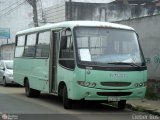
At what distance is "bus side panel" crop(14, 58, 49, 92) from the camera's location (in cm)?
1531

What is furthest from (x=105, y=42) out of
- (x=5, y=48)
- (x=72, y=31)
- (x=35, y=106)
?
(x=5, y=48)

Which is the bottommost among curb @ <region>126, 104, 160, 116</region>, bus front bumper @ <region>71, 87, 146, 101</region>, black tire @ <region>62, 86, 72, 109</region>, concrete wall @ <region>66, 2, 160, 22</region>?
curb @ <region>126, 104, 160, 116</region>

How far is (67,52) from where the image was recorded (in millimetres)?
13516

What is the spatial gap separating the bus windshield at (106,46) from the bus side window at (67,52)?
1.11 ft

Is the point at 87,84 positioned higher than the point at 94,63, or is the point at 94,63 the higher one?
the point at 94,63

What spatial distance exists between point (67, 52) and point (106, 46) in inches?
48.9

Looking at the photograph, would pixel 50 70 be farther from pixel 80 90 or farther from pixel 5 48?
pixel 5 48

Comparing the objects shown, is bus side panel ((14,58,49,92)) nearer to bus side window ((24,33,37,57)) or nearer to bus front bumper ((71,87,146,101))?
bus side window ((24,33,37,57))

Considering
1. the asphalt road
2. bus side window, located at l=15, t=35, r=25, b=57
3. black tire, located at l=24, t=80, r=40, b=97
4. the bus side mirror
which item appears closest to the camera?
the asphalt road

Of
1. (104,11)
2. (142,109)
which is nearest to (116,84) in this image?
(142,109)

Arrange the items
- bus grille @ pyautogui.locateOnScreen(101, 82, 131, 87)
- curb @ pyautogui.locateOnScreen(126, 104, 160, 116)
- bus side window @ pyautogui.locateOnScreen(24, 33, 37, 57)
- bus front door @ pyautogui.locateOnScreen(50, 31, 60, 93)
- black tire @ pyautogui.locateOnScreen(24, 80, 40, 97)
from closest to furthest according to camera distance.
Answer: bus grille @ pyautogui.locateOnScreen(101, 82, 131, 87) → curb @ pyautogui.locateOnScreen(126, 104, 160, 116) → bus front door @ pyautogui.locateOnScreen(50, 31, 60, 93) → bus side window @ pyautogui.locateOnScreen(24, 33, 37, 57) → black tire @ pyautogui.locateOnScreen(24, 80, 40, 97)

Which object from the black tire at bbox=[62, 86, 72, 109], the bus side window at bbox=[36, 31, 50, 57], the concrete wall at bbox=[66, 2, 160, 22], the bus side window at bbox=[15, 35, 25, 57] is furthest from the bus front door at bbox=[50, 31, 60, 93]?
the concrete wall at bbox=[66, 2, 160, 22]

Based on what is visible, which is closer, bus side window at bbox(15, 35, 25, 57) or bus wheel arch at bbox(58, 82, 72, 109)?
bus wheel arch at bbox(58, 82, 72, 109)

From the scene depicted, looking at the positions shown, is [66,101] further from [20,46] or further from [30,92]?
[20,46]
